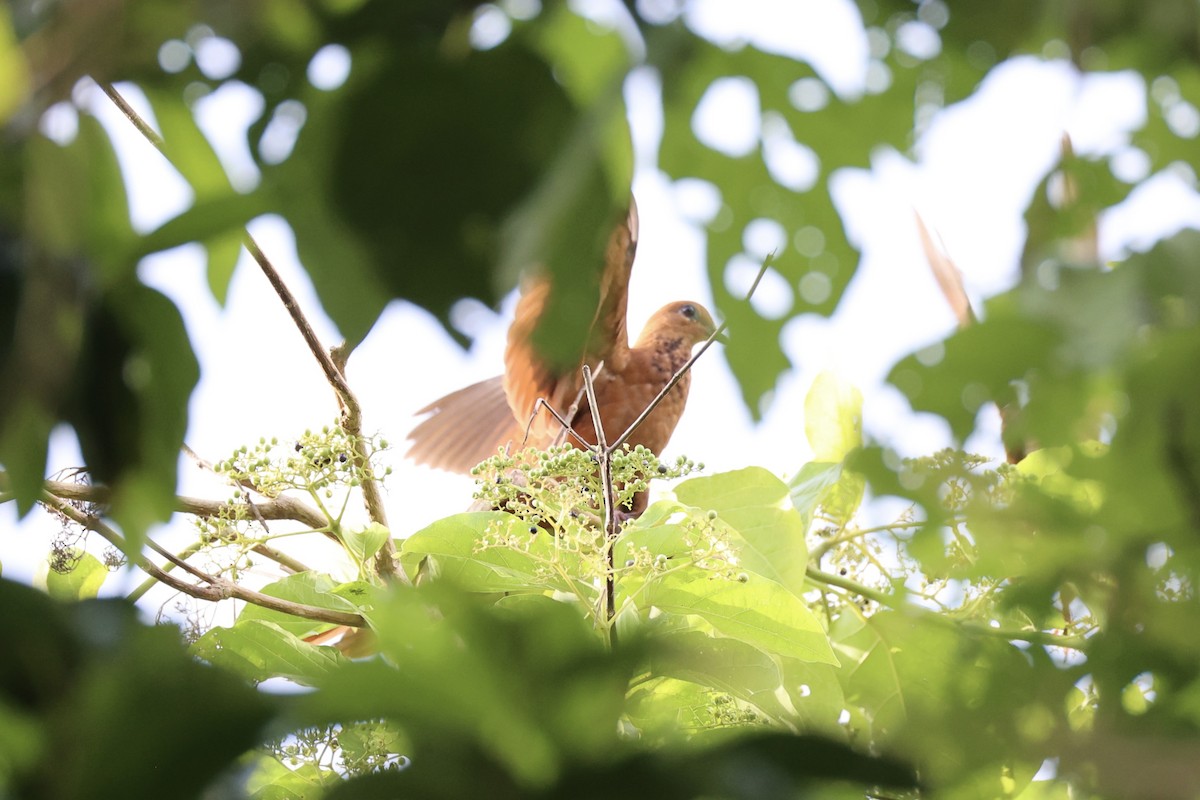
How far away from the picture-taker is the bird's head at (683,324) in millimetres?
2209

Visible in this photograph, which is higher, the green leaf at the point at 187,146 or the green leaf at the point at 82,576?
the green leaf at the point at 187,146

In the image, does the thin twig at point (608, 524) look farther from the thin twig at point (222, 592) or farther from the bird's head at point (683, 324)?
the bird's head at point (683, 324)

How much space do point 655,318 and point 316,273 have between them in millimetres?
2083

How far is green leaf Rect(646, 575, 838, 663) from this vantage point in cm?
87

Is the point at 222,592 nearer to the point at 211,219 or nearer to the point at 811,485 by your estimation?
the point at 811,485

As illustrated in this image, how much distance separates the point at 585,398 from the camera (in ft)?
6.09

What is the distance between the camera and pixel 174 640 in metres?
0.28

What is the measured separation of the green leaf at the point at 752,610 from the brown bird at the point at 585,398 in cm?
28

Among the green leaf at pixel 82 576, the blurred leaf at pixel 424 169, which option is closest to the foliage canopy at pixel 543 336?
the blurred leaf at pixel 424 169

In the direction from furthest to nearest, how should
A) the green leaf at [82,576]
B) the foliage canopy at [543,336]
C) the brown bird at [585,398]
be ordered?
the brown bird at [585,398] → the green leaf at [82,576] → the foliage canopy at [543,336]

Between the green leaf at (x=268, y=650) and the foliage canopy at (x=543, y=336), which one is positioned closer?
the foliage canopy at (x=543, y=336)

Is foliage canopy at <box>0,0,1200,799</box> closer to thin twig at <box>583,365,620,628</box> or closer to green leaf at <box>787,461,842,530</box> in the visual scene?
thin twig at <box>583,365,620,628</box>

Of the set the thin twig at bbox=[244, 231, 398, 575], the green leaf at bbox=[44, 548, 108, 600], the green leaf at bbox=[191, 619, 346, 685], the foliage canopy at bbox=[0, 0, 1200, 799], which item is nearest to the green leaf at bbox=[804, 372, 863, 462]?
the thin twig at bbox=[244, 231, 398, 575]

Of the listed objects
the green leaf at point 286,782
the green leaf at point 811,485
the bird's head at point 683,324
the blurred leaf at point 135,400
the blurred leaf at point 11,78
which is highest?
the blurred leaf at point 11,78
